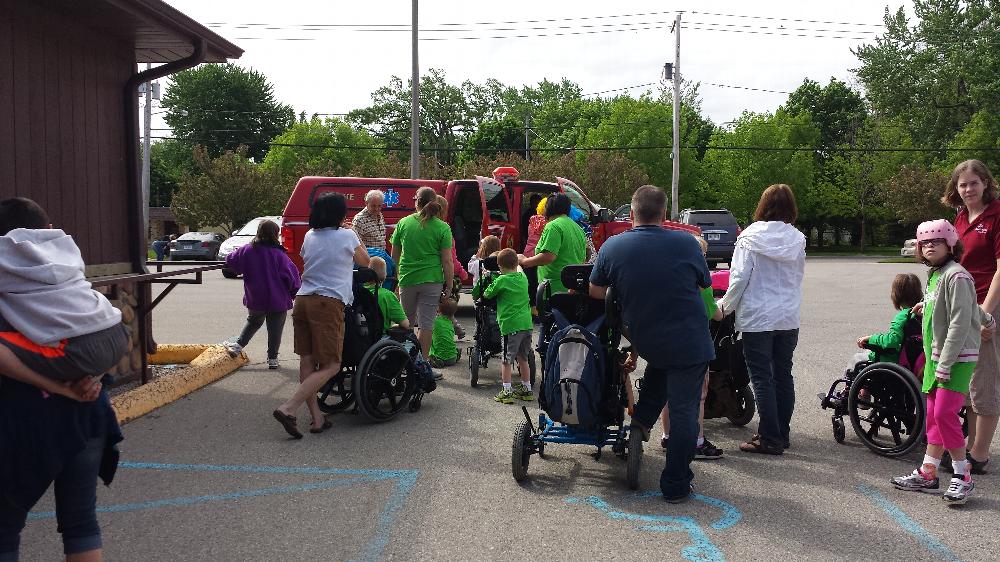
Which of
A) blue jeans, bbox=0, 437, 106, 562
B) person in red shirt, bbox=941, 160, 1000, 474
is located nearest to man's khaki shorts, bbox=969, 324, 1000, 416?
person in red shirt, bbox=941, 160, 1000, 474

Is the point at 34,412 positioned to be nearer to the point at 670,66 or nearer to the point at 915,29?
the point at 670,66

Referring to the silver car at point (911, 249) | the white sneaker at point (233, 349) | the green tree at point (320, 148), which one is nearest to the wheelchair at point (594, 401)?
the silver car at point (911, 249)

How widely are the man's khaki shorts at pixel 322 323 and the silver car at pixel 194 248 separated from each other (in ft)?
91.8

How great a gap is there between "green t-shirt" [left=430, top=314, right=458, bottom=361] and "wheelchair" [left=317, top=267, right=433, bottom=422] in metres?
2.21

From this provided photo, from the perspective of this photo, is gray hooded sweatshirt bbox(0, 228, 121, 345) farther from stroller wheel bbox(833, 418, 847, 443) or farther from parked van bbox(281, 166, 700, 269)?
parked van bbox(281, 166, 700, 269)

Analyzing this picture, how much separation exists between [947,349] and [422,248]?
475cm

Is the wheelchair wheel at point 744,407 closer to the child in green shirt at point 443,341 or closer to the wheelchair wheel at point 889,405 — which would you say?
the wheelchair wheel at point 889,405

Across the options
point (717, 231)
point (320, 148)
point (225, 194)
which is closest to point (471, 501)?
point (717, 231)

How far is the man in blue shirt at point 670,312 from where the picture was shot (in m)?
4.76

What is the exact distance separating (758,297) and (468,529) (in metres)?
2.71

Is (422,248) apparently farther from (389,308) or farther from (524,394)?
(524,394)

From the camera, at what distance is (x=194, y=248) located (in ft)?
108

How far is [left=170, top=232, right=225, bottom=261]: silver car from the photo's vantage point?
32844mm

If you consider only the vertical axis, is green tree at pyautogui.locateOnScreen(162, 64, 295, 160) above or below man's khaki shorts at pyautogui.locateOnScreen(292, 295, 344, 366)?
above
